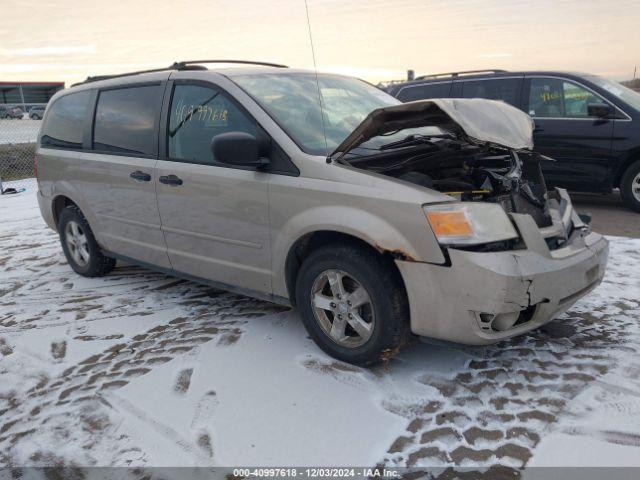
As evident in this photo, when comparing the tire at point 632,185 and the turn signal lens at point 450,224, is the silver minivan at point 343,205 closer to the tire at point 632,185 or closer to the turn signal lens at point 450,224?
the turn signal lens at point 450,224

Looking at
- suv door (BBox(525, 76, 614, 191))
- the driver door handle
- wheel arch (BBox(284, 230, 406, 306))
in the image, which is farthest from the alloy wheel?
suv door (BBox(525, 76, 614, 191))

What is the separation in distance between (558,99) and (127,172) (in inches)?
222

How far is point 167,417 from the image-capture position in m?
2.81

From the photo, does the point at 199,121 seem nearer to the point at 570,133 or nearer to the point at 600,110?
the point at 570,133

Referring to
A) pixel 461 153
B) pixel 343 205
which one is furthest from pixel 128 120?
pixel 461 153

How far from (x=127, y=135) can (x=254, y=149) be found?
1.66 m

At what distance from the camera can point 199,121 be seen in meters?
3.87

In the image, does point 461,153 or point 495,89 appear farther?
point 495,89

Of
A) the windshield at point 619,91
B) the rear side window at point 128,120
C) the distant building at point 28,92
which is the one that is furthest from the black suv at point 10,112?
the windshield at point 619,91

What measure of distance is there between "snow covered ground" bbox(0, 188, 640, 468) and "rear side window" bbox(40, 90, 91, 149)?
1.74 metres

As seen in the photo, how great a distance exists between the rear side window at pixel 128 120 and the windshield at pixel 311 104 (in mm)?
846

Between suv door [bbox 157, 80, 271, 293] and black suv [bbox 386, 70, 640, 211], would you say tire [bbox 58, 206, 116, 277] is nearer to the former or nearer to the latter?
suv door [bbox 157, 80, 271, 293]

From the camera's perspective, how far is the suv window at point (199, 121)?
365cm

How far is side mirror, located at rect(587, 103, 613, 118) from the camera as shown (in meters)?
6.83
